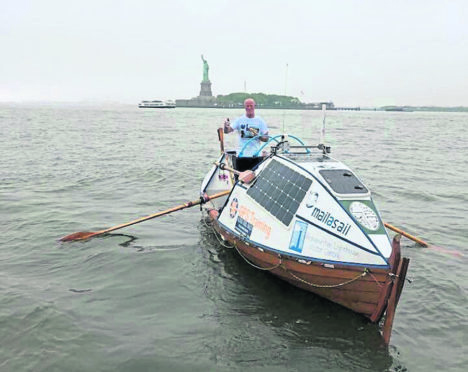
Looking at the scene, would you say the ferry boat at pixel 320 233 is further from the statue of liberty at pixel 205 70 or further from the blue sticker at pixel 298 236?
the statue of liberty at pixel 205 70

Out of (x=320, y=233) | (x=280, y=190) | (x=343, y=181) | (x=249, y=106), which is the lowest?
(x=320, y=233)

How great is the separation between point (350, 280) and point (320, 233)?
3.08 ft

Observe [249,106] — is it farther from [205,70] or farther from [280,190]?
[205,70]

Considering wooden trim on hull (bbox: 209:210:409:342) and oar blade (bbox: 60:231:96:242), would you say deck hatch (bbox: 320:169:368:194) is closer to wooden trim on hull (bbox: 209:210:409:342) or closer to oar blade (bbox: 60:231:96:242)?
wooden trim on hull (bbox: 209:210:409:342)

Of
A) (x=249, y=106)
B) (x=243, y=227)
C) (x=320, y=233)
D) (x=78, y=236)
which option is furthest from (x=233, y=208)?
(x=78, y=236)

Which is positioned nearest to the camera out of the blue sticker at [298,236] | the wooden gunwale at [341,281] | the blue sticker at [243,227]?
the wooden gunwale at [341,281]

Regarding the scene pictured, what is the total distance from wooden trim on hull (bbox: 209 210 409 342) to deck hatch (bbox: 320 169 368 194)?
57.1 inches

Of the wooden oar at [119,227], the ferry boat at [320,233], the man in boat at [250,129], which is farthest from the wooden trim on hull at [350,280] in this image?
the man in boat at [250,129]

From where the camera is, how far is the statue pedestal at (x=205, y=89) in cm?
18112

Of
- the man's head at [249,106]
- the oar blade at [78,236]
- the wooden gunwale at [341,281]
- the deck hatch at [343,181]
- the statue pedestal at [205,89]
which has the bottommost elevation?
the statue pedestal at [205,89]

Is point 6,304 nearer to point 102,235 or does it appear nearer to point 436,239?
point 102,235

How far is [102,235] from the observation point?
12.0m

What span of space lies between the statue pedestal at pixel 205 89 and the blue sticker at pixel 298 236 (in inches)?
7019

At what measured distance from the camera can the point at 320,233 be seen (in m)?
7.55
